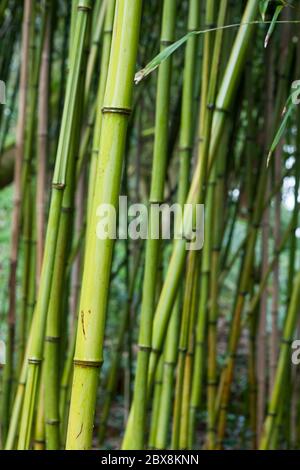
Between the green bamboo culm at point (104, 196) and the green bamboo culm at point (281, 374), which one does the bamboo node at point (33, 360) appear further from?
the green bamboo culm at point (281, 374)

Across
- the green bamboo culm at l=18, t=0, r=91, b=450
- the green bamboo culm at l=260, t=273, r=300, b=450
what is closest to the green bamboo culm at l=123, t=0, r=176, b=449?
the green bamboo culm at l=18, t=0, r=91, b=450

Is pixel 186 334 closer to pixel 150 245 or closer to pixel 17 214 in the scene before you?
pixel 150 245

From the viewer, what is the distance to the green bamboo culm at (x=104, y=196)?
666mm

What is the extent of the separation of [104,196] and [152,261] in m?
Answer: 0.21

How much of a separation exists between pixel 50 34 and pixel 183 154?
1.87 feet

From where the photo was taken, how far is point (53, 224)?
→ 805 mm

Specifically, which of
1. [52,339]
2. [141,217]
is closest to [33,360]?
[52,339]

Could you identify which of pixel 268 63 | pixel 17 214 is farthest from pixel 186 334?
pixel 268 63

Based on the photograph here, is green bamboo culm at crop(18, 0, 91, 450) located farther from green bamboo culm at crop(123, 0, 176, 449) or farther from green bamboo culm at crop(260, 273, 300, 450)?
green bamboo culm at crop(260, 273, 300, 450)

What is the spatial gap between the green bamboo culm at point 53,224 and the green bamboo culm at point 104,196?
0.14 m

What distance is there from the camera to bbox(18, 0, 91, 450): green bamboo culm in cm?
81

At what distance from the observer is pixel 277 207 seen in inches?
67.8

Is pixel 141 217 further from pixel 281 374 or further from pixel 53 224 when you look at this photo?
pixel 53 224

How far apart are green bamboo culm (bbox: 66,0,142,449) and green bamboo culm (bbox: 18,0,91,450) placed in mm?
142
